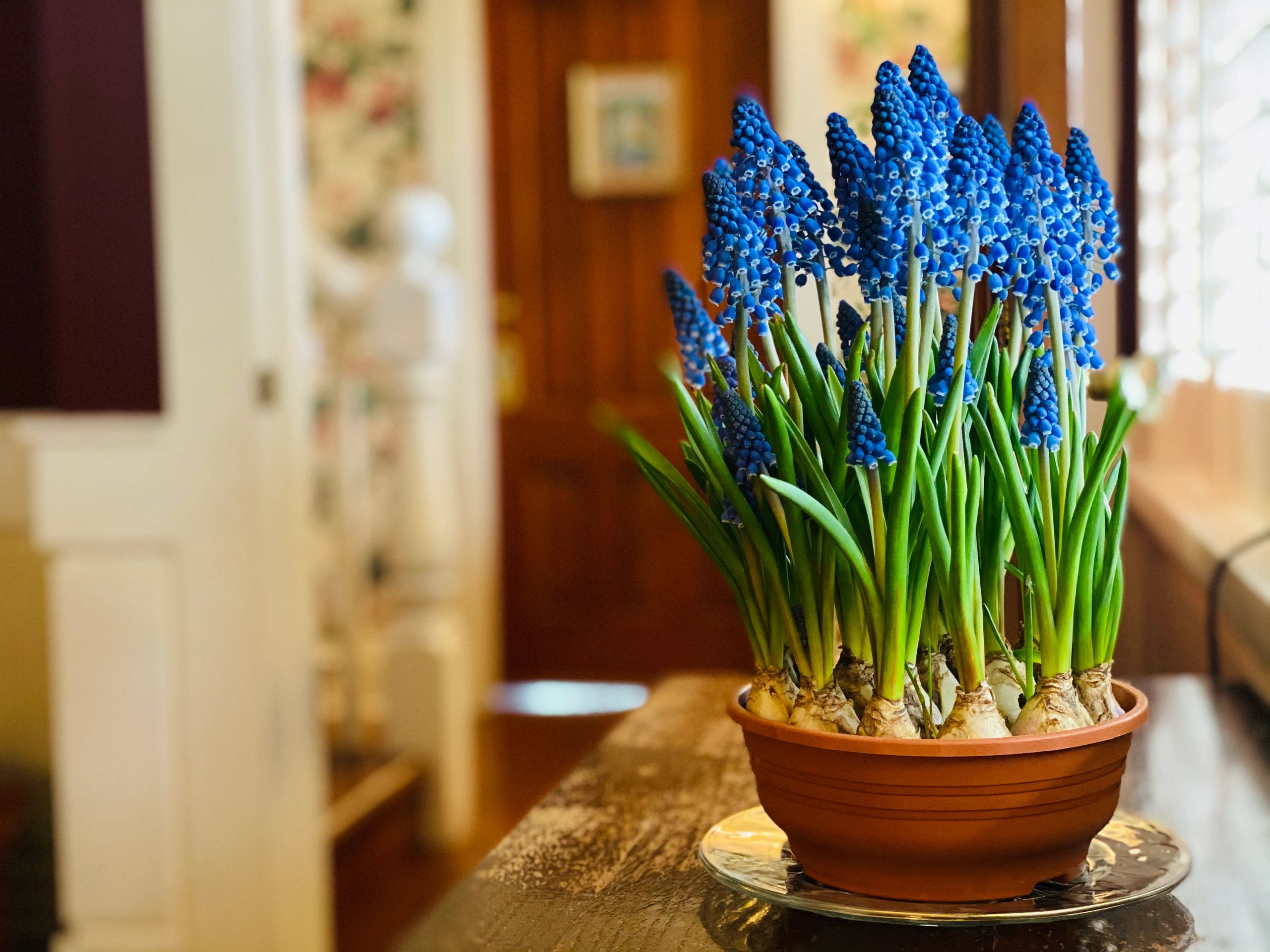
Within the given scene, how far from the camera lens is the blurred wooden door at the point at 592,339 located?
4.04 meters

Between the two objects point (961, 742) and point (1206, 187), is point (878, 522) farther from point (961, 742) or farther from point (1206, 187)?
point (1206, 187)

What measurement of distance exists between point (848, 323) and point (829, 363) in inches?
0.9

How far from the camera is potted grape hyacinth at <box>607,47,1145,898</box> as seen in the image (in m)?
0.53

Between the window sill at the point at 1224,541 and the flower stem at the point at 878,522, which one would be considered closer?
the flower stem at the point at 878,522

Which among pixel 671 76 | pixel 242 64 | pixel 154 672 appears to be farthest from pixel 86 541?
pixel 671 76

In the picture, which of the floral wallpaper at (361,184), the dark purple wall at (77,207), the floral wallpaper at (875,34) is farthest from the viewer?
the floral wallpaper at (361,184)

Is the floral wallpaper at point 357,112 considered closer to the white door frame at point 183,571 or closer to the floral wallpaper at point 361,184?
the floral wallpaper at point 361,184

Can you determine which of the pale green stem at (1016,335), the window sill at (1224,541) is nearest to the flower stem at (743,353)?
the pale green stem at (1016,335)

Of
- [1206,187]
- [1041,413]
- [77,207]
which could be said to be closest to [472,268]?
[77,207]

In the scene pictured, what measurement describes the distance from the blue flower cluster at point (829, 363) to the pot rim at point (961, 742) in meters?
0.16

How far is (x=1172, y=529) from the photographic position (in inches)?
54.2

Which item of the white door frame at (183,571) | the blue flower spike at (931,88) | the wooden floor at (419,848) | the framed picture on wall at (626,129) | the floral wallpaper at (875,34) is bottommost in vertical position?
the wooden floor at (419,848)

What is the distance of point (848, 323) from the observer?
2.00 ft

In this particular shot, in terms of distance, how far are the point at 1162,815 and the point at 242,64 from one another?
193 centimetres
